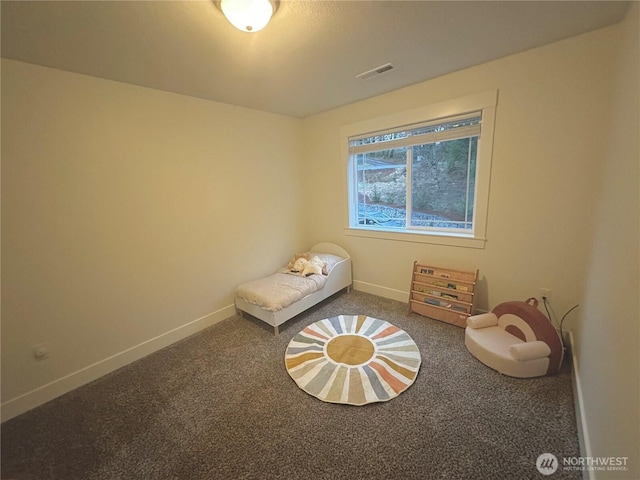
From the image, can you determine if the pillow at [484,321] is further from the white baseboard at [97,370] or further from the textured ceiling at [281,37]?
the white baseboard at [97,370]

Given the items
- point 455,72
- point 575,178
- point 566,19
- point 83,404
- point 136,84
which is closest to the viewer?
point 566,19

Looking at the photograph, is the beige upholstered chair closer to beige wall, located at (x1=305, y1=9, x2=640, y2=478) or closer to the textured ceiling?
beige wall, located at (x1=305, y1=9, x2=640, y2=478)

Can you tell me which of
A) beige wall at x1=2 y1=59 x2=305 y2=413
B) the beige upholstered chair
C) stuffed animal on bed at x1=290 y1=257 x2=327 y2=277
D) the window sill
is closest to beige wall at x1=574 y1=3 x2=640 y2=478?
the beige upholstered chair

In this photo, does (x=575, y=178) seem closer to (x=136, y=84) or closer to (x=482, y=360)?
(x=482, y=360)

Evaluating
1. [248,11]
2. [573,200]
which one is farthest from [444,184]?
[248,11]

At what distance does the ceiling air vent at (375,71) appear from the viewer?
2047mm

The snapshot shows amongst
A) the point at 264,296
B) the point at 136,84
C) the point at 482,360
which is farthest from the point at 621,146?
the point at 136,84

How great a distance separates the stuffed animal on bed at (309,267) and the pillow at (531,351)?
6.08 ft

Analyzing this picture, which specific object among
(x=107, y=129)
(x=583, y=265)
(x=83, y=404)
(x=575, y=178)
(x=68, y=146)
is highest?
(x=107, y=129)

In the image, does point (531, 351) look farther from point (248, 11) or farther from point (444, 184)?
point (248, 11)

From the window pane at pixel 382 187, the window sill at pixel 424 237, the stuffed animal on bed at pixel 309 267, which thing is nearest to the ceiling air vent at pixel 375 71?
the window pane at pixel 382 187

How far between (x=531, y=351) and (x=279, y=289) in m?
2.10

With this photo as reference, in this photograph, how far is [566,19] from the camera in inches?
61.0

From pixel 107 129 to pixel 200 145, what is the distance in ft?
2.35
